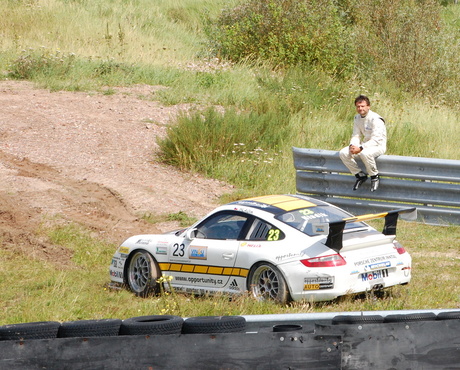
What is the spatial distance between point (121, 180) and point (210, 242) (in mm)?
6507

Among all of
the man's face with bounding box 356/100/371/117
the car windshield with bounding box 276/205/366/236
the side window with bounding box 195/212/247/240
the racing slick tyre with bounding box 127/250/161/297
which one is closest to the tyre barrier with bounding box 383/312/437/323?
the car windshield with bounding box 276/205/366/236

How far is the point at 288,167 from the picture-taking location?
17.3m

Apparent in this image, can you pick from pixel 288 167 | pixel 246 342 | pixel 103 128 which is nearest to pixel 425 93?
pixel 288 167

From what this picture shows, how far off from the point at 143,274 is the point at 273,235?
2.22m

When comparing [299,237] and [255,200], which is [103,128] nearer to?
[255,200]

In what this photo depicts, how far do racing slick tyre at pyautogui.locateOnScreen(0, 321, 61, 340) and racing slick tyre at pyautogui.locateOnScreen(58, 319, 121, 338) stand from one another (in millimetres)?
86

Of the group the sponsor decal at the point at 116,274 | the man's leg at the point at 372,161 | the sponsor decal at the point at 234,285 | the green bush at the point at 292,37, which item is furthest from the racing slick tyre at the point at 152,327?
the green bush at the point at 292,37

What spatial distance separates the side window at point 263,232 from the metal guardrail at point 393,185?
4.83 metres

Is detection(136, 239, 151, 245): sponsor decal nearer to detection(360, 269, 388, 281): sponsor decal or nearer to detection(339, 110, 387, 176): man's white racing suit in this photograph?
detection(360, 269, 388, 281): sponsor decal

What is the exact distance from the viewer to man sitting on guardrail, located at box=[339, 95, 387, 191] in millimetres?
14117

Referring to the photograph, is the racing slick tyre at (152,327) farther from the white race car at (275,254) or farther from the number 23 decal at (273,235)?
the number 23 decal at (273,235)

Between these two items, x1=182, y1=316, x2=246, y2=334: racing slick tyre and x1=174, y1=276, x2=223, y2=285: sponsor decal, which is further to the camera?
x1=174, y1=276, x2=223, y2=285: sponsor decal

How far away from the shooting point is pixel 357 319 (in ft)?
20.2

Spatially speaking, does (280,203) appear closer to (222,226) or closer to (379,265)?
(222,226)
